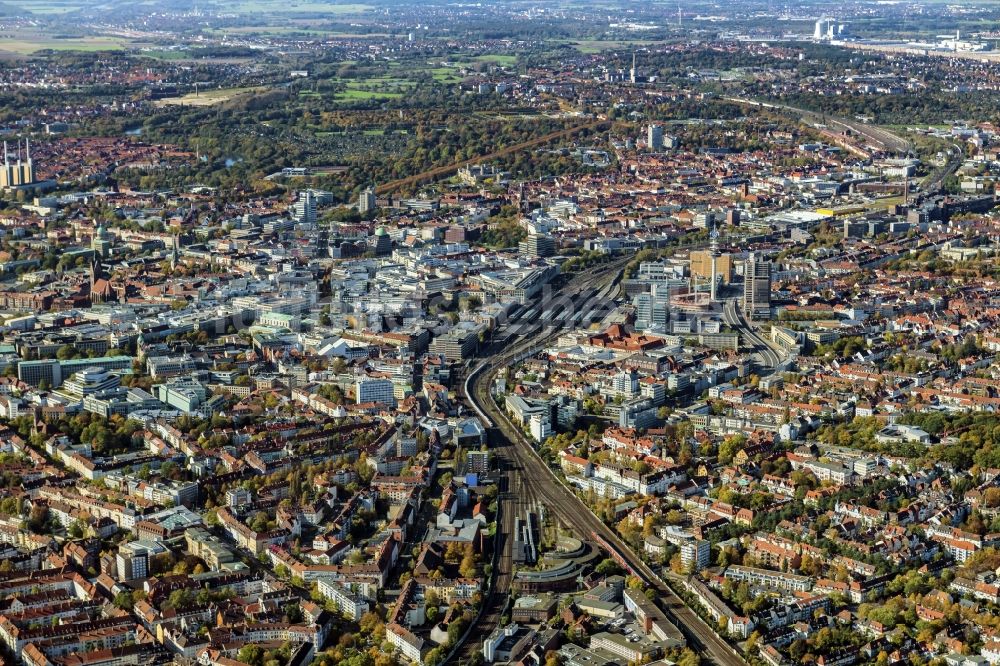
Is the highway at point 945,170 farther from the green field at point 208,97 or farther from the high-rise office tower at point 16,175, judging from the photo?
the green field at point 208,97

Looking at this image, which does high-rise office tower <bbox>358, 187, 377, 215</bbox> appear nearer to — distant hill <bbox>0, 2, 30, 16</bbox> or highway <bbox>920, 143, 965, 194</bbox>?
highway <bbox>920, 143, 965, 194</bbox>

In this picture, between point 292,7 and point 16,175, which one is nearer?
point 16,175

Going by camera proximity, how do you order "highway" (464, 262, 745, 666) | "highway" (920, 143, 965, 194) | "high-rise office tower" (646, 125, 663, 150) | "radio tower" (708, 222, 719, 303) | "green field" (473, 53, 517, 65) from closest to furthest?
"highway" (464, 262, 745, 666) → "radio tower" (708, 222, 719, 303) → "highway" (920, 143, 965, 194) → "high-rise office tower" (646, 125, 663, 150) → "green field" (473, 53, 517, 65)

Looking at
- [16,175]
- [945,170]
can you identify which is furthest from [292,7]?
[945,170]

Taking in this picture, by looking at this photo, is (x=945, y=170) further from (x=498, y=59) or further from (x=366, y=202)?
(x=498, y=59)

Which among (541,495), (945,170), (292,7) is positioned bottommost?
(541,495)

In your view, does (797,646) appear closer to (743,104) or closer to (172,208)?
(172,208)

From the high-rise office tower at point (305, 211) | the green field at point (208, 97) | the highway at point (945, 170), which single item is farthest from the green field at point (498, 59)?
the high-rise office tower at point (305, 211)

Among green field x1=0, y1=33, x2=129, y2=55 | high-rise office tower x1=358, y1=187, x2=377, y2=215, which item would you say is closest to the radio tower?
high-rise office tower x1=358, y1=187, x2=377, y2=215

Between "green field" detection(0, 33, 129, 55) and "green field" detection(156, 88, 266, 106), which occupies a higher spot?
"green field" detection(0, 33, 129, 55)
